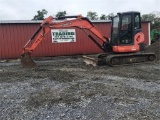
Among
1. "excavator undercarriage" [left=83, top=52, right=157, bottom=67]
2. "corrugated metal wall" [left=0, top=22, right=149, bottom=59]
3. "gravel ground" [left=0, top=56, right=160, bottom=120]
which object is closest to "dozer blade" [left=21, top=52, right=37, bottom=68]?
"gravel ground" [left=0, top=56, right=160, bottom=120]

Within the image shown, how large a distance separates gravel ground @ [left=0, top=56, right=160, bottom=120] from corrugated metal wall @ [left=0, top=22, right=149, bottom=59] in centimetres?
715

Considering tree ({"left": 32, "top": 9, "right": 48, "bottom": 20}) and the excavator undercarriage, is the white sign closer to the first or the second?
the excavator undercarriage

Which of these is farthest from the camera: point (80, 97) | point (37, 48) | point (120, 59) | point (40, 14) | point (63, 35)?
point (40, 14)

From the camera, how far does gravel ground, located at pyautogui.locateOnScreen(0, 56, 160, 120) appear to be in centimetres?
434

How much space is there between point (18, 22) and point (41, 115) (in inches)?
447

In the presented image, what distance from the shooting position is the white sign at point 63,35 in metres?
15.3

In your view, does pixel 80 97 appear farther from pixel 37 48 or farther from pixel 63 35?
pixel 63 35

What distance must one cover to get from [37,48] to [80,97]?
1036 cm

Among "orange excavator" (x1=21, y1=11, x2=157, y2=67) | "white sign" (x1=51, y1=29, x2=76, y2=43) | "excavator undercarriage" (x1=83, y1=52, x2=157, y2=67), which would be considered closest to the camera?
"orange excavator" (x1=21, y1=11, x2=157, y2=67)

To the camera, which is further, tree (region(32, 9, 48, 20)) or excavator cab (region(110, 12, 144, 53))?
tree (region(32, 9, 48, 20))

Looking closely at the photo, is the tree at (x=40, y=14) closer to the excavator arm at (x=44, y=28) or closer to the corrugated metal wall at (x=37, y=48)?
the corrugated metal wall at (x=37, y=48)

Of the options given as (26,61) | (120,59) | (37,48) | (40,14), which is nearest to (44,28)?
(26,61)

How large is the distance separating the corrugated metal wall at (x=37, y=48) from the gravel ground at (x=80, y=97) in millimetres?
7148

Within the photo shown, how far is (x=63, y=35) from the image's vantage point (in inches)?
613
